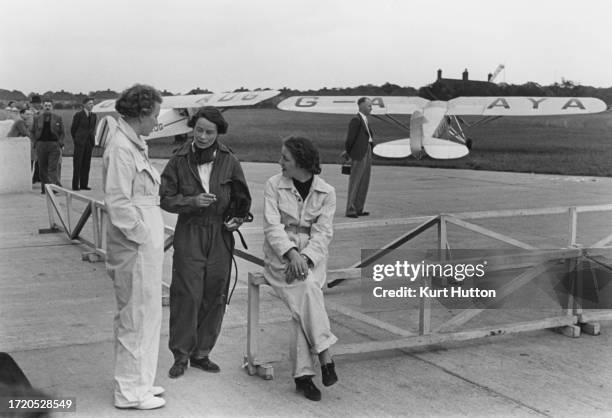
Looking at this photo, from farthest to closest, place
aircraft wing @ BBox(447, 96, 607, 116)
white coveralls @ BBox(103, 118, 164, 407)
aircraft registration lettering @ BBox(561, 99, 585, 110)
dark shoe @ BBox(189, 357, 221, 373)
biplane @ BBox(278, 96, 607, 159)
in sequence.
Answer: aircraft registration lettering @ BBox(561, 99, 585, 110), aircraft wing @ BBox(447, 96, 607, 116), biplane @ BBox(278, 96, 607, 159), dark shoe @ BBox(189, 357, 221, 373), white coveralls @ BBox(103, 118, 164, 407)

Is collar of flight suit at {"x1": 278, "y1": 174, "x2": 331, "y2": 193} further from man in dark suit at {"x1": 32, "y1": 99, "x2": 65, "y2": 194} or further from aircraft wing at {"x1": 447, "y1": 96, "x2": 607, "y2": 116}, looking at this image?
aircraft wing at {"x1": 447, "y1": 96, "x2": 607, "y2": 116}

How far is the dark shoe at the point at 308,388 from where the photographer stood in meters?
3.97

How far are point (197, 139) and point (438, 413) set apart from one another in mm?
1973

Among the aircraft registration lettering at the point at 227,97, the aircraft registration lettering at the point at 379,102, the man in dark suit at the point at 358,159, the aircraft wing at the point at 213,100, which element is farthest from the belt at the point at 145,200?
the aircraft registration lettering at the point at 227,97

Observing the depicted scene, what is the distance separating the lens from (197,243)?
4.30m

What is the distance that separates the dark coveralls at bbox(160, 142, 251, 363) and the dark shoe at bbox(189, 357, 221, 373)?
0.09 ft

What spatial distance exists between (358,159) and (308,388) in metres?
6.97

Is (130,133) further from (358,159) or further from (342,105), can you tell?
(342,105)

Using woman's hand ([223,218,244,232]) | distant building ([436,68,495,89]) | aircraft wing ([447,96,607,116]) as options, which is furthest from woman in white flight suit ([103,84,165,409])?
distant building ([436,68,495,89])

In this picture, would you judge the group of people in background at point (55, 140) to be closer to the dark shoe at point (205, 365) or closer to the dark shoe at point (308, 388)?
the dark shoe at point (205, 365)

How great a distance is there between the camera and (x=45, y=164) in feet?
43.8

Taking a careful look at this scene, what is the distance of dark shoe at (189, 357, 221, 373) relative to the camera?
4391mm

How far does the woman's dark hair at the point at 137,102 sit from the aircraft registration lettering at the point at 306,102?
2223cm

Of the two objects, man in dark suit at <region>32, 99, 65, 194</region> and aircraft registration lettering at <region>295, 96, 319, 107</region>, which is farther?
aircraft registration lettering at <region>295, 96, 319, 107</region>
